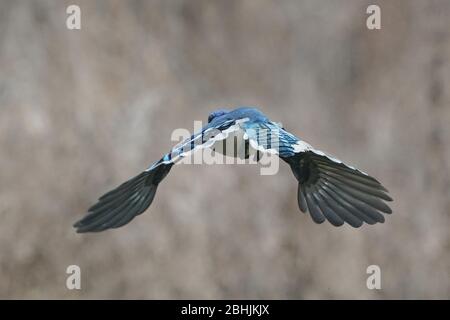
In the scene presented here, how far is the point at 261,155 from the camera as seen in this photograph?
6.03 ft

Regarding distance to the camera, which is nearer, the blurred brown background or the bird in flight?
the bird in flight

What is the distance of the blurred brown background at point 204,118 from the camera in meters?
4.42

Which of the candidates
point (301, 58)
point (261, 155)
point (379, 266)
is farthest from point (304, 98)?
point (261, 155)

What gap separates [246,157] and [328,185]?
0.86 ft

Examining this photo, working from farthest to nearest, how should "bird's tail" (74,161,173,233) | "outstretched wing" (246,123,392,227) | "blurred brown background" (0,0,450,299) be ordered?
"blurred brown background" (0,0,450,299) < "outstretched wing" (246,123,392,227) < "bird's tail" (74,161,173,233)

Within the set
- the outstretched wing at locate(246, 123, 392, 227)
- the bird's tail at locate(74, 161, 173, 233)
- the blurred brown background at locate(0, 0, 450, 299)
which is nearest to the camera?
the bird's tail at locate(74, 161, 173, 233)

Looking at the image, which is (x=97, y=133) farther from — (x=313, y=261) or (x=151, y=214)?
(x=313, y=261)

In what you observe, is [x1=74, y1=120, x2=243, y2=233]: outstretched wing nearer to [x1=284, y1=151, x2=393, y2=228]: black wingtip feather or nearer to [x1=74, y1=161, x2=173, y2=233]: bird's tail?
[x1=74, y1=161, x2=173, y2=233]: bird's tail

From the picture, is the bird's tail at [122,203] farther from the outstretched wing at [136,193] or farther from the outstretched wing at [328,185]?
the outstretched wing at [328,185]

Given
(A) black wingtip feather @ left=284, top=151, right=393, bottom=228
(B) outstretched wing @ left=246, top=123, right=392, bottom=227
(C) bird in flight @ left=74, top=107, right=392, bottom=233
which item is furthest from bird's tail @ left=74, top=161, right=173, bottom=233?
(A) black wingtip feather @ left=284, top=151, right=393, bottom=228

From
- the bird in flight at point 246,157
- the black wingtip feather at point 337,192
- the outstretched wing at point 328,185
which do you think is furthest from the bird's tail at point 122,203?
the black wingtip feather at point 337,192

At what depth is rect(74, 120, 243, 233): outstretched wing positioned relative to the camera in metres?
1.66

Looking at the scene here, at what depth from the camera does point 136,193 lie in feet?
6.00

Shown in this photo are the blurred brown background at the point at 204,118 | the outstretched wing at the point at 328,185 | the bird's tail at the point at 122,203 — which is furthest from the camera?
the blurred brown background at the point at 204,118
